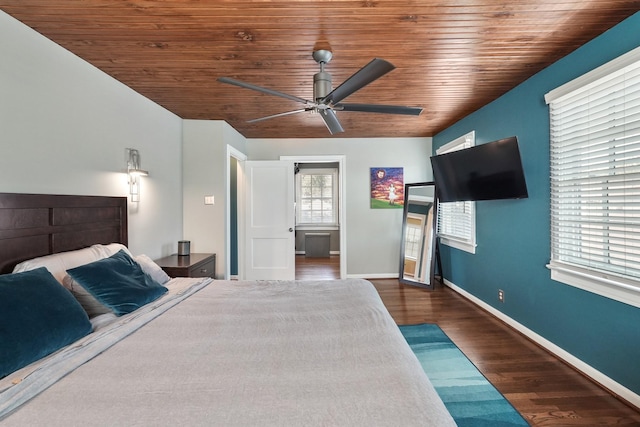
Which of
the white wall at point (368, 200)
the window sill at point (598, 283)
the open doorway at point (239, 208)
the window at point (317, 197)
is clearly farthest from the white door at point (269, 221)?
the window at point (317, 197)

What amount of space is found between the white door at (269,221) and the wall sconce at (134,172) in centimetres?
179

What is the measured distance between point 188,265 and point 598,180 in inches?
138

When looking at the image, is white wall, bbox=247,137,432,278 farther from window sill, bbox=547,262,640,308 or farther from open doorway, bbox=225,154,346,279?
window sill, bbox=547,262,640,308

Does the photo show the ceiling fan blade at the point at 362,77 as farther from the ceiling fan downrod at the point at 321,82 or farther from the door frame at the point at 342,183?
the door frame at the point at 342,183

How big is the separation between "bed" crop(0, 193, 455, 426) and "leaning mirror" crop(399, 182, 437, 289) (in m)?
2.67

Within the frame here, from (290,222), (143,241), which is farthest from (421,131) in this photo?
(143,241)

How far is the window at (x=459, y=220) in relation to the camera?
3.85 m

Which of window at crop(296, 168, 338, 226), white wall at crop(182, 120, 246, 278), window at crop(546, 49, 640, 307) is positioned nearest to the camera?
window at crop(546, 49, 640, 307)

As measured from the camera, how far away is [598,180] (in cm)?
215

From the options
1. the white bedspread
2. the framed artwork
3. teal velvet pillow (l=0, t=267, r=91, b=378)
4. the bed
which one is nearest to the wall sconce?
the bed

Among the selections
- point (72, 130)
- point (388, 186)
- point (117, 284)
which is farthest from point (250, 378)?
point (388, 186)

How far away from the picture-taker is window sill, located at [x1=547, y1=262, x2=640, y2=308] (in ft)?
6.17

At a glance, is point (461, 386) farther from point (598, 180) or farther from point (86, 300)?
point (86, 300)

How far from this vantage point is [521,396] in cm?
199
